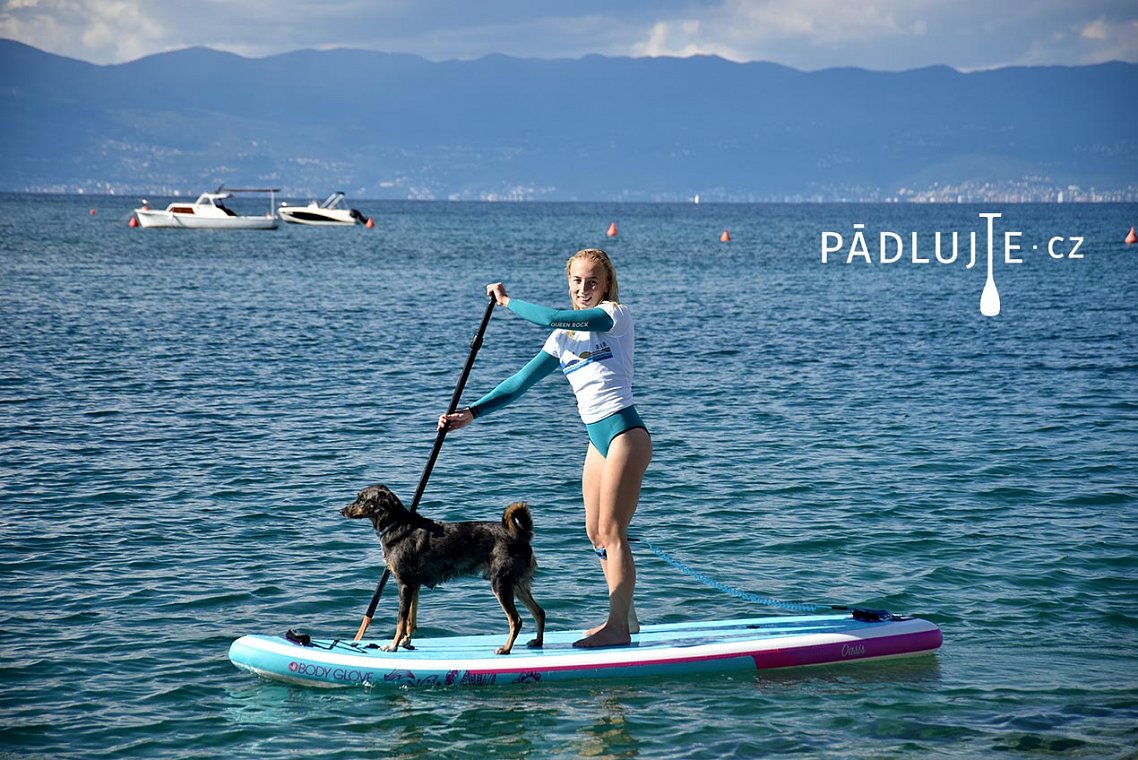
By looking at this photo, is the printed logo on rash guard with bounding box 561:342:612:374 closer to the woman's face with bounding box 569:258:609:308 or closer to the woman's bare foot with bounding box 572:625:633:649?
the woman's face with bounding box 569:258:609:308

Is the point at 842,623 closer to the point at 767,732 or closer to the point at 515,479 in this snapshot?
the point at 767,732

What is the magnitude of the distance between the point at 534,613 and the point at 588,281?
2491 mm

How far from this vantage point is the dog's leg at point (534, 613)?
29.6 feet

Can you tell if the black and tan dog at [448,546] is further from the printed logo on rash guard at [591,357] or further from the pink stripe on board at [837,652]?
the pink stripe on board at [837,652]

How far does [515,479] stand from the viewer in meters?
16.9

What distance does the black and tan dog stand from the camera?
8828mm

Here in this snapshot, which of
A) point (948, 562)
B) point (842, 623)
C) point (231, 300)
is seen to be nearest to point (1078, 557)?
point (948, 562)

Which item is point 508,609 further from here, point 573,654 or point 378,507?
point 378,507

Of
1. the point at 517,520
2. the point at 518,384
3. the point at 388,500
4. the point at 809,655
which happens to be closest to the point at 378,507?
the point at 388,500

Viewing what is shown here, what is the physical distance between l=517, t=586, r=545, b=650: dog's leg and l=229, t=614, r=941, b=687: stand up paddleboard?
0.26 ft

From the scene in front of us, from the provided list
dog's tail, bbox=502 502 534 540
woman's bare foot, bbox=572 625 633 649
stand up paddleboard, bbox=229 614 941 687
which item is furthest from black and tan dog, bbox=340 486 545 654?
woman's bare foot, bbox=572 625 633 649
